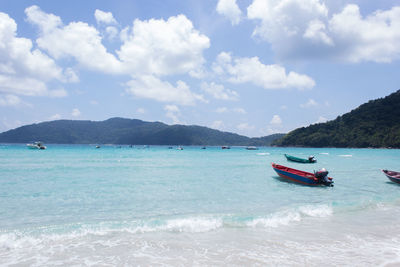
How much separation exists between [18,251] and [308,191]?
17.1 m

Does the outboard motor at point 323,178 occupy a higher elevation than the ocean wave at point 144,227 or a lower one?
higher

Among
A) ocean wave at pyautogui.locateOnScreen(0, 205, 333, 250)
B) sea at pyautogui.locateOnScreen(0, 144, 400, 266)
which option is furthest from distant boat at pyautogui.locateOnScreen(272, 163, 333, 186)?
ocean wave at pyautogui.locateOnScreen(0, 205, 333, 250)

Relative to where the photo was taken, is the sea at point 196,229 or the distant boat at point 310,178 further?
the distant boat at point 310,178

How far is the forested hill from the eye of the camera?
13762 cm

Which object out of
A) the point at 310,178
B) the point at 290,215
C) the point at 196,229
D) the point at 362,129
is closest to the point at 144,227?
the point at 196,229

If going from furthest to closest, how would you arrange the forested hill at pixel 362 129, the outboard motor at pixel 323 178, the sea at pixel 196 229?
the forested hill at pixel 362 129, the outboard motor at pixel 323 178, the sea at pixel 196 229

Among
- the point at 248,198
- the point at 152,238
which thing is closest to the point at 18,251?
the point at 152,238


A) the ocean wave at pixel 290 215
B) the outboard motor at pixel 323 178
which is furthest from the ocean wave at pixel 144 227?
the outboard motor at pixel 323 178

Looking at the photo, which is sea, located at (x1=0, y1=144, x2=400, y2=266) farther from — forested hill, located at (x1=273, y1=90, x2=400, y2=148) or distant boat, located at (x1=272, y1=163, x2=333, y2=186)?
forested hill, located at (x1=273, y1=90, x2=400, y2=148)

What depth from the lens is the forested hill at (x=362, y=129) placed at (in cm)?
13762

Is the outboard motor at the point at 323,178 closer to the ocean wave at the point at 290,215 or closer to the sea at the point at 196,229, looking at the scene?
the sea at the point at 196,229

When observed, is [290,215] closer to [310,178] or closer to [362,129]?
[310,178]

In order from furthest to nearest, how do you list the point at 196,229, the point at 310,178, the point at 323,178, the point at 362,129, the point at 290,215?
the point at 362,129 < the point at 310,178 < the point at 323,178 < the point at 290,215 < the point at 196,229

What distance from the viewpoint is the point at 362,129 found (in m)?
150
